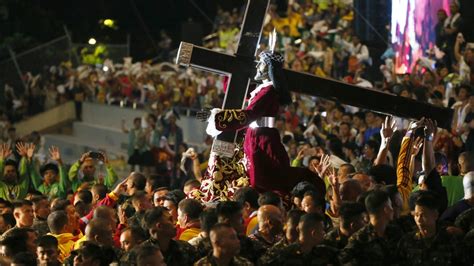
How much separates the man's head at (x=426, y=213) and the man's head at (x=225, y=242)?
129 cm

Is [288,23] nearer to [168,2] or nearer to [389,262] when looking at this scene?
[168,2]

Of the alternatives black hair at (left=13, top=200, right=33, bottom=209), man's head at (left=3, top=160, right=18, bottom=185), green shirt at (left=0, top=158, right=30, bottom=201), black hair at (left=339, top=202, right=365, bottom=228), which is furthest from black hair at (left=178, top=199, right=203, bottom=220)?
man's head at (left=3, top=160, right=18, bottom=185)

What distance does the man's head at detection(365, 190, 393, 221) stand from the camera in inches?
344

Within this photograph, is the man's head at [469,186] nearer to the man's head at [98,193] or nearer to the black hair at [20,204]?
the black hair at [20,204]

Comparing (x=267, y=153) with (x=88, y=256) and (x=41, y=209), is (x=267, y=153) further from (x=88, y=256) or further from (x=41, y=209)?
(x=88, y=256)

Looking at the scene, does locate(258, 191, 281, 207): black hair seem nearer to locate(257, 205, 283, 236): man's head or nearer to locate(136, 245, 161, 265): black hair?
locate(257, 205, 283, 236): man's head

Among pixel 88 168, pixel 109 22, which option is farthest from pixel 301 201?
pixel 109 22

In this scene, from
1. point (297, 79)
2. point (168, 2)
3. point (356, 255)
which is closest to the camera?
point (356, 255)

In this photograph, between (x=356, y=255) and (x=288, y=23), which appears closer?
(x=356, y=255)

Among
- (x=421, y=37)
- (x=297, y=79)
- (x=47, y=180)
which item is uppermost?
(x=421, y=37)

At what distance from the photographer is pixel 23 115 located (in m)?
27.0

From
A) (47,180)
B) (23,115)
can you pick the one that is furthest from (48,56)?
(47,180)

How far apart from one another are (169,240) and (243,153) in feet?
9.20

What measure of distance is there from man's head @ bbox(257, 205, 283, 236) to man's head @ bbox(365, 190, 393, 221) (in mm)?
621
